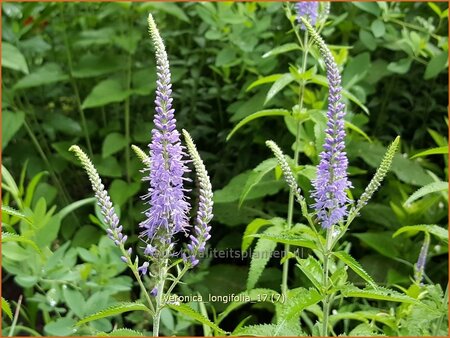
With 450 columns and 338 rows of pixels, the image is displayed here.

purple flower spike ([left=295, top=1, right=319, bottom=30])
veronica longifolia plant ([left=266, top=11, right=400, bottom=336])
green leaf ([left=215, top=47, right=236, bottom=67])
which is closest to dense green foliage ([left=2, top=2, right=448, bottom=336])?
green leaf ([left=215, top=47, right=236, bottom=67])

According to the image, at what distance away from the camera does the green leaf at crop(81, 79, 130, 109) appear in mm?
3299

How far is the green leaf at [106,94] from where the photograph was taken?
10.8ft

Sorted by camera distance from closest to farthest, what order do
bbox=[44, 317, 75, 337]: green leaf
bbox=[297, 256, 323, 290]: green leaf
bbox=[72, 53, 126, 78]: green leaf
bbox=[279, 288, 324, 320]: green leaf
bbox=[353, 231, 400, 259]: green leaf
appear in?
1. bbox=[279, 288, 324, 320]: green leaf
2. bbox=[297, 256, 323, 290]: green leaf
3. bbox=[44, 317, 75, 337]: green leaf
4. bbox=[353, 231, 400, 259]: green leaf
5. bbox=[72, 53, 126, 78]: green leaf

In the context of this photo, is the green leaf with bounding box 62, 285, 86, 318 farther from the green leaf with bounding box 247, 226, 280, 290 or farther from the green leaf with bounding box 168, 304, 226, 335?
the green leaf with bounding box 168, 304, 226, 335

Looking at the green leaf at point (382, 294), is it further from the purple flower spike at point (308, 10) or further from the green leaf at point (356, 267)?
the purple flower spike at point (308, 10)

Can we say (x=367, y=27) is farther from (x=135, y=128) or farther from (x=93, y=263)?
(x=93, y=263)

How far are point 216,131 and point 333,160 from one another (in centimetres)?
215

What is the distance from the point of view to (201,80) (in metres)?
3.64

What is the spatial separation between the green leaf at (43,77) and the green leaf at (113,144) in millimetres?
393

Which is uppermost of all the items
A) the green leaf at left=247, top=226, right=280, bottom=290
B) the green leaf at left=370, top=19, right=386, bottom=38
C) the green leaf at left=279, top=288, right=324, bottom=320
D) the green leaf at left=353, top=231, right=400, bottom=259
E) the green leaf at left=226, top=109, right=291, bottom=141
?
the green leaf at left=370, top=19, right=386, bottom=38

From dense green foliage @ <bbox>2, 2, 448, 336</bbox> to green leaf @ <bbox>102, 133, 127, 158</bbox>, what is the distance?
0.04ft

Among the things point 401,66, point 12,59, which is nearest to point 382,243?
point 401,66

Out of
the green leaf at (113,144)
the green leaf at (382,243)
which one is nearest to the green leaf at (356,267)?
the green leaf at (382,243)

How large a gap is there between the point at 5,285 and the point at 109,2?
1.60 m
